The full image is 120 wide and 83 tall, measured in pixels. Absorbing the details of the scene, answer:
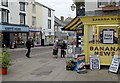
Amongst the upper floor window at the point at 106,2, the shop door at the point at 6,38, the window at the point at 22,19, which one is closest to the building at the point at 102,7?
the upper floor window at the point at 106,2

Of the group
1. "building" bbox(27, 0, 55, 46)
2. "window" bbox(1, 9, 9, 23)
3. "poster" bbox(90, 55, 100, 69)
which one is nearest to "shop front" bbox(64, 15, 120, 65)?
"poster" bbox(90, 55, 100, 69)

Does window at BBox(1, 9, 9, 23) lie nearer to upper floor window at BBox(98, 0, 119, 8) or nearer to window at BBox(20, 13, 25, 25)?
window at BBox(20, 13, 25, 25)

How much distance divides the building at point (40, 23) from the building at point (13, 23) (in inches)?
122

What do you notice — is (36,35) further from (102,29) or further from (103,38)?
(103,38)

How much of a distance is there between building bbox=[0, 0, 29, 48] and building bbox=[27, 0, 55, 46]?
3108 millimetres

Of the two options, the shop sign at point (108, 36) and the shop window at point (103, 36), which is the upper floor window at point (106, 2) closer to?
the shop window at point (103, 36)

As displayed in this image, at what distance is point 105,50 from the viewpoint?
15609 mm

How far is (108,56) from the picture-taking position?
1552 cm

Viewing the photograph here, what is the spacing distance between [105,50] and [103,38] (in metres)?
0.75

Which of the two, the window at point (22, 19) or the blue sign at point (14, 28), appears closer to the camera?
the blue sign at point (14, 28)

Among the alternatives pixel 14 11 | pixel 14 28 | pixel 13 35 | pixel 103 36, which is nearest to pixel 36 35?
pixel 13 35

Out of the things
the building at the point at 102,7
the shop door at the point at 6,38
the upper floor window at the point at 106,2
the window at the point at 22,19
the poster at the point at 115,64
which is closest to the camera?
the poster at the point at 115,64

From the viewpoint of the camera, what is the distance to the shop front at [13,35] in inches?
1715

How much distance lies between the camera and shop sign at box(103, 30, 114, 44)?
15.7 m
